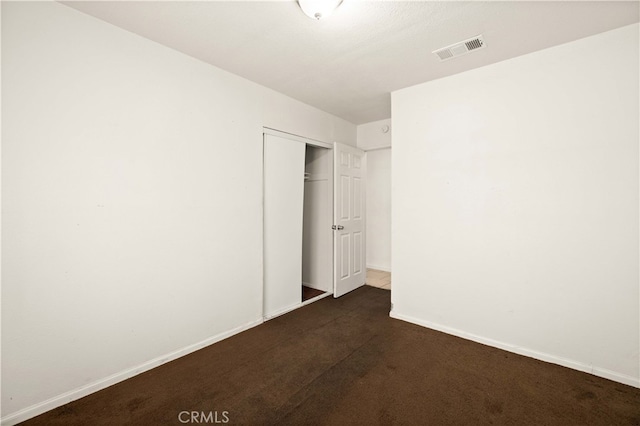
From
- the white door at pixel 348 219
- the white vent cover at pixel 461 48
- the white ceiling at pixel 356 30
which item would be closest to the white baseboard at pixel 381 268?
the white door at pixel 348 219

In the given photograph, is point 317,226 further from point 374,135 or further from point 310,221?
point 374,135

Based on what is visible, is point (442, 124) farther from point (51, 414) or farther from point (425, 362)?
point (51, 414)

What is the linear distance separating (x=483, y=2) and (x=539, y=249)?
1978 millimetres

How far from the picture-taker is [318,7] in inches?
70.0

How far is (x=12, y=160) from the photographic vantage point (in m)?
1.68

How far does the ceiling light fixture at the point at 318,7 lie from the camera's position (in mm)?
1745

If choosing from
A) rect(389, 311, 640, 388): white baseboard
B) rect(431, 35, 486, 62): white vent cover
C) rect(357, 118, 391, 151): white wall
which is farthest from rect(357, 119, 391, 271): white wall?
rect(431, 35, 486, 62): white vent cover

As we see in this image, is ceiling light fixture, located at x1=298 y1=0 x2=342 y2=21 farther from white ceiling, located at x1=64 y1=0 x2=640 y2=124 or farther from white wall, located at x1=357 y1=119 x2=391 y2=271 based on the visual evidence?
white wall, located at x1=357 y1=119 x2=391 y2=271

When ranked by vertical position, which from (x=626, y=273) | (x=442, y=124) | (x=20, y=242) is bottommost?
(x=626, y=273)

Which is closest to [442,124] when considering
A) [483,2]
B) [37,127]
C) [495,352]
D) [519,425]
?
[483,2]

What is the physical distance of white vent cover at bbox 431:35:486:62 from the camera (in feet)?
7.43

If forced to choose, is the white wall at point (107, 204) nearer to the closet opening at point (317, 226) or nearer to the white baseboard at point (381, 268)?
the closet opening at point (317, 226)

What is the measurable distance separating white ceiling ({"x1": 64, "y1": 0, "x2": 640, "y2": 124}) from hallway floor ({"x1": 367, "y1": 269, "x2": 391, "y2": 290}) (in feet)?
10.00

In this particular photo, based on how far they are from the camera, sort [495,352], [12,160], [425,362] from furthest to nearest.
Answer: [495,352], [425,362], [12,160]
